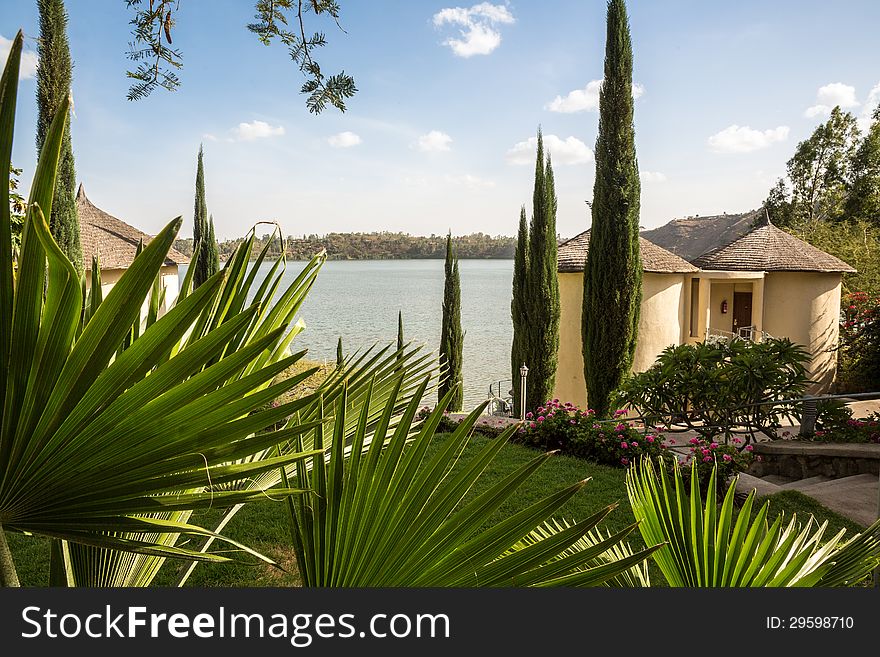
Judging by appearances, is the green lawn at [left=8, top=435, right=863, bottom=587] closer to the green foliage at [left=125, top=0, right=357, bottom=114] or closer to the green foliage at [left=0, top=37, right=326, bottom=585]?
the green foliage at [left=125, top=0, right=357, bottom=114]

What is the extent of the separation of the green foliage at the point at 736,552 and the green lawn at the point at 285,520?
1436mm

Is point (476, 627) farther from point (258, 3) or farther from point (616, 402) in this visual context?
point (616, 402)

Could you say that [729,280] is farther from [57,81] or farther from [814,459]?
[57,81]

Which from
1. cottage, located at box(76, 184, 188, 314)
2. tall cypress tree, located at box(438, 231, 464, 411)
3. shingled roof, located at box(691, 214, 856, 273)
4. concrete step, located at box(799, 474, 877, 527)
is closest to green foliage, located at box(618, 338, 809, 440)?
concrete step, located at box(799, 474, 877, 527)

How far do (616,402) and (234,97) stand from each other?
1492 cm

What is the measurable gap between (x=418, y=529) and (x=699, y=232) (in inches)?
1024

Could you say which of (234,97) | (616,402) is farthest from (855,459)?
(234,97)

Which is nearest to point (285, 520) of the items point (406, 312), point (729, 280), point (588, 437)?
point (588, 437)

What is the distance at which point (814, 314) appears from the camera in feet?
37.5

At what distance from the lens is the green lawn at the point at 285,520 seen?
12.1 feet

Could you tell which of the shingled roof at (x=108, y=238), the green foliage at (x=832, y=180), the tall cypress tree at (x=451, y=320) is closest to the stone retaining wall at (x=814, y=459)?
the tall cypress tree at (x=451, y=320)

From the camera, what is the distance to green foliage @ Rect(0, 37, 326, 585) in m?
0.56

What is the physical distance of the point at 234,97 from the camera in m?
16.0

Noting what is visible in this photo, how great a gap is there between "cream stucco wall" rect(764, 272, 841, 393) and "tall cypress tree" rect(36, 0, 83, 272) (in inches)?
524
